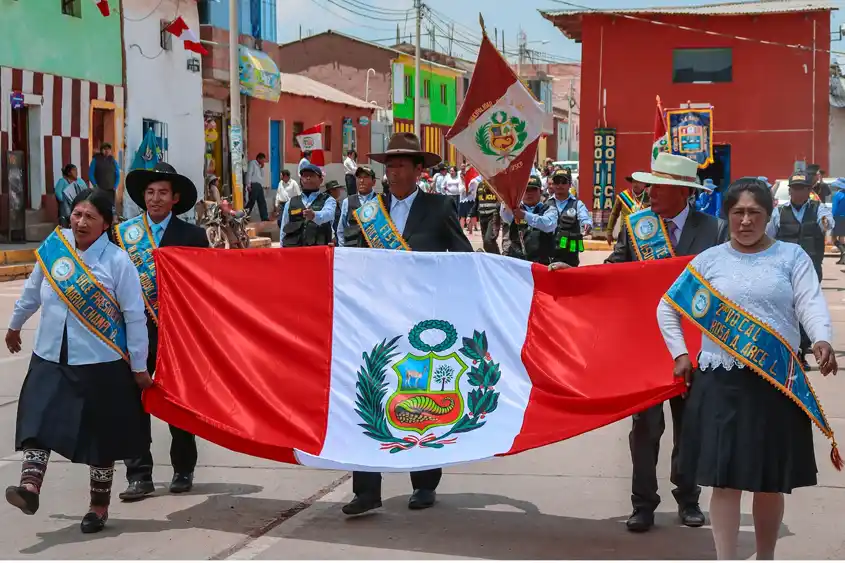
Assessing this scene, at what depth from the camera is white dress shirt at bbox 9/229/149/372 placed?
19.7 feet

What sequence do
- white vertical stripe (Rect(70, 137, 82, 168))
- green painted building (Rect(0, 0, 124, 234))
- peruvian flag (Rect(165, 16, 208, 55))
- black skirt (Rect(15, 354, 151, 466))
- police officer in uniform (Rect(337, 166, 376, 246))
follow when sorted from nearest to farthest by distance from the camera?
black skirt (Rect(15, 354, 151, 466)) < police officer in uniform (Rect(337, 166, 376, 246)) < green painted building (Rect(0, 0, 124, 234)) < white vertical stripe (Rect(70, 137, 82, 168)) < peruvian flag (Rect(165, 16, 208, 55))

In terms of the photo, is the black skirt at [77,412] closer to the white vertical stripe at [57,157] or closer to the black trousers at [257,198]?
the white vertical stripe at [57,157]

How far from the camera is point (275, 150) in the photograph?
41.7 meters

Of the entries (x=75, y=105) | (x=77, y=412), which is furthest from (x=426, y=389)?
(x=75, y=105)

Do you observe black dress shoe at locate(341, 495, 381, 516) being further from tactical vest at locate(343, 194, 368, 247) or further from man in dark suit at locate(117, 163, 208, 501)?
tactical vest at locate(343, 194, 368, 247)

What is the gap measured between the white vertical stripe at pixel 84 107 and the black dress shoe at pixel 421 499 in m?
22.9

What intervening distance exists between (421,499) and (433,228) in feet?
4.77

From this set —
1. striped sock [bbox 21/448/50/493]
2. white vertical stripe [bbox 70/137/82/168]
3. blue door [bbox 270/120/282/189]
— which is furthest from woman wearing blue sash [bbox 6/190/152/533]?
blue door [bbox 270/120/282/189]

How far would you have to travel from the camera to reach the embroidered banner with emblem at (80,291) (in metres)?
6.01

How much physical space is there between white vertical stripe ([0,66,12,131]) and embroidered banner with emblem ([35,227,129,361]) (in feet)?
64.5

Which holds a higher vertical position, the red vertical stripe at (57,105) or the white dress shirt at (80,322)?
the red vertical stripe at (57,105)

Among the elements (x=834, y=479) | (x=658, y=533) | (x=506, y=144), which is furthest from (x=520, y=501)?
(x=506, y=144)

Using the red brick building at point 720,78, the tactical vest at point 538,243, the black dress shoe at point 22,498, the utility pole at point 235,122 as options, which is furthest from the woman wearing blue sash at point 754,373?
the red brick building at point 720,78

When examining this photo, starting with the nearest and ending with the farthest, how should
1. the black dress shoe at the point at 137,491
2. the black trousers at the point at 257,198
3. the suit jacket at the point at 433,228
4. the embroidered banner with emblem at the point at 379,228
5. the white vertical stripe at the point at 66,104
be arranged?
the black dress shoe at the point at 137,491 < the suit jacket at the point at 433,228 < the embroidered banner with emblem at the point at 379,228 < the white vertical stripe at the point at 66,104 < the black trousers at the point at 257,198
